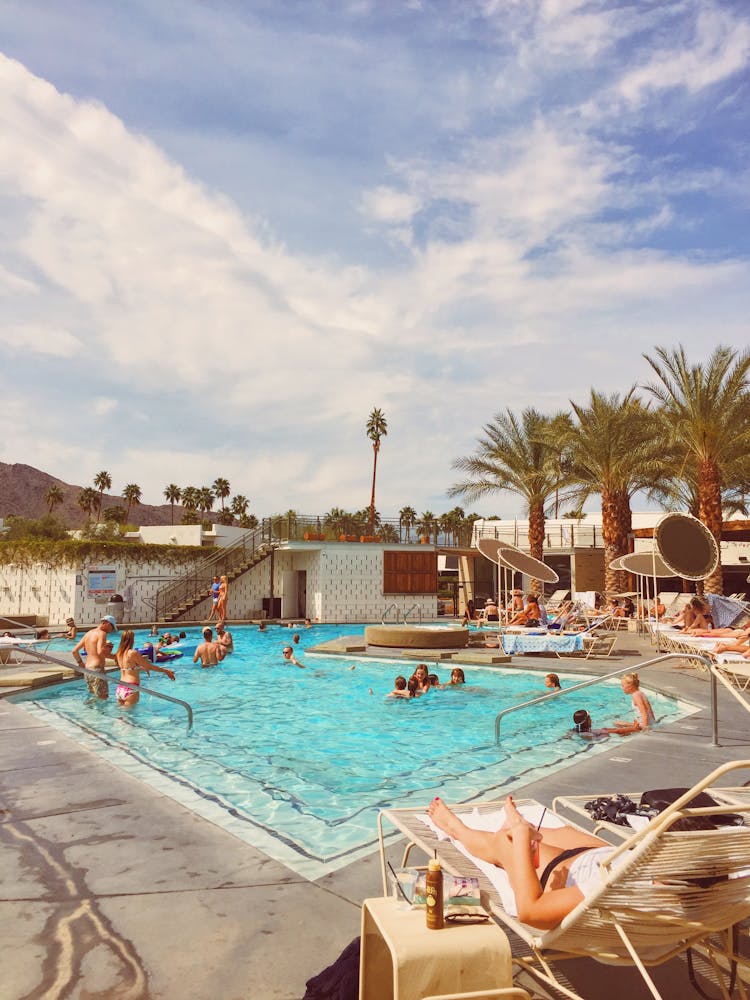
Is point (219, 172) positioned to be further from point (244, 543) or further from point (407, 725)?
point (244, 543)

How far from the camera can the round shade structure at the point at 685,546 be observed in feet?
38.6

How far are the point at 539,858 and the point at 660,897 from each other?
0.82 m

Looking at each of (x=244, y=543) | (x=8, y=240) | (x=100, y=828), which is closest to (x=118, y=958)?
(x=100, y=828)

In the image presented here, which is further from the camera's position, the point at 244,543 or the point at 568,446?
the point at 244,543

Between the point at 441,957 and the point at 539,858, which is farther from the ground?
the point at 441,957

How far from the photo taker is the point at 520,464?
2861 cm

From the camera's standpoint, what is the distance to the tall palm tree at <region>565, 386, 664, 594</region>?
24.4 m

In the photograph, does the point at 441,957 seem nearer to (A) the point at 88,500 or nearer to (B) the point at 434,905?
(B) the point at 434,905

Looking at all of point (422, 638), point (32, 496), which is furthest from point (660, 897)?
point (32, 496)

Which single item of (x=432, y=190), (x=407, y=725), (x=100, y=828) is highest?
(x=432, y=190)

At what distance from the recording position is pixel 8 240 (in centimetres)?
1049

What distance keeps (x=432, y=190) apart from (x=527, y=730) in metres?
8.97

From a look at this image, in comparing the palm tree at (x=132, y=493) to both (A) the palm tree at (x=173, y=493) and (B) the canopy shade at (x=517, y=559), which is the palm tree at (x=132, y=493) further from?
(B) the canopy shade at (x=517, y=559)

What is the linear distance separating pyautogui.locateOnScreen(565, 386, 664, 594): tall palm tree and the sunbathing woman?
22.4m
